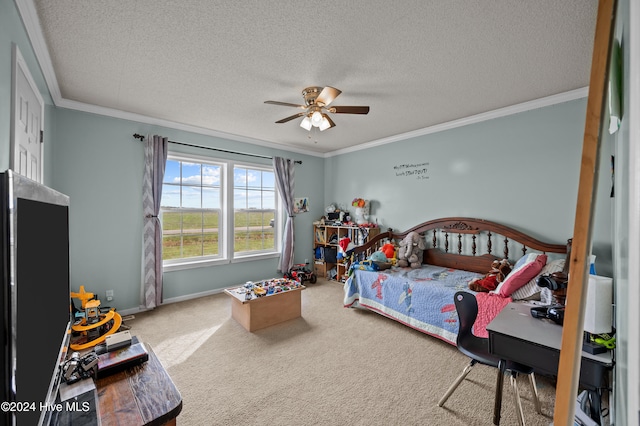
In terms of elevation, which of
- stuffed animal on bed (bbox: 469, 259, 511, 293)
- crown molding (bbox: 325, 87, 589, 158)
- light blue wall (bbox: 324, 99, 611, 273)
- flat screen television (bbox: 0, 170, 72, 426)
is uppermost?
crown molding (bbox: 325, 87, 589, 158)

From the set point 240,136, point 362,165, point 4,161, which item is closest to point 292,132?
point 240,136

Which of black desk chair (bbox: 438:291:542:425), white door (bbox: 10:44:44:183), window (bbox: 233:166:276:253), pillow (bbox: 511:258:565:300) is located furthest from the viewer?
window (bbox: 233:166:276:253)

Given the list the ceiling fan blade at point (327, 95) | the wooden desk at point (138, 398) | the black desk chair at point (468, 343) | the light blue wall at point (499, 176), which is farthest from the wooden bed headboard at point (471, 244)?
the wooden desk at point (138, 398)

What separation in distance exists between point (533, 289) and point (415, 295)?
1027 mm

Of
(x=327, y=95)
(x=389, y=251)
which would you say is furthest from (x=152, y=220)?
(x=389, y=251)

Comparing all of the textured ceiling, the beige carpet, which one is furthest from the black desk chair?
the textured ceiling

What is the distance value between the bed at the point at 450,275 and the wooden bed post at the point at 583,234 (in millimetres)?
1883

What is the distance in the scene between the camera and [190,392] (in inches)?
79.6

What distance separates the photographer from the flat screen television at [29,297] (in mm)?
520

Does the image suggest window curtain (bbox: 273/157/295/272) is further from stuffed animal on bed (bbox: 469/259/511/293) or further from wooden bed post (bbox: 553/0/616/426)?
wooden bed post (bbox: 553/0/616/426)

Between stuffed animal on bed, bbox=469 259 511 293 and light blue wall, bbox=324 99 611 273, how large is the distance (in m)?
0.53

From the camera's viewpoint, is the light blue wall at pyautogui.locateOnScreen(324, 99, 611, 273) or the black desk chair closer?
the black desk chair

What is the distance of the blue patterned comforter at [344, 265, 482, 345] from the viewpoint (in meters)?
2.72

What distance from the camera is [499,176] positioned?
11.0ft
